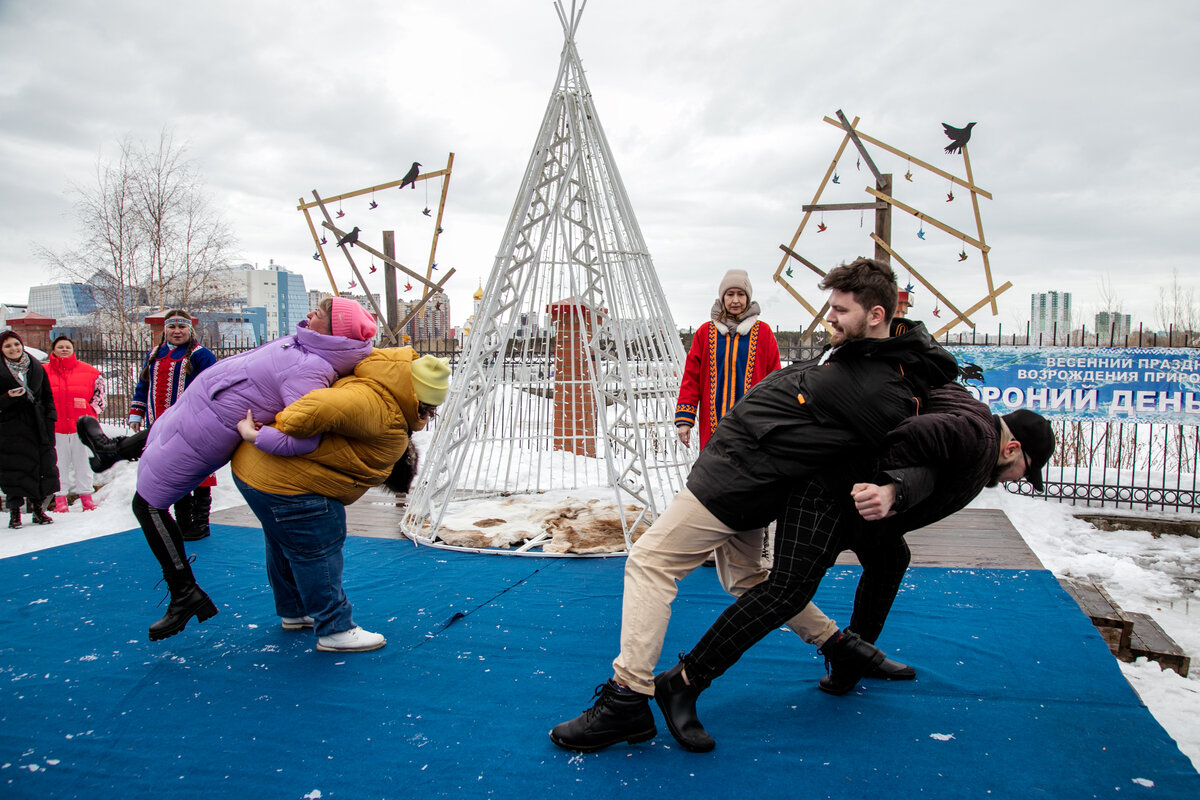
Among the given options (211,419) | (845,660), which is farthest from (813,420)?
(211,419)

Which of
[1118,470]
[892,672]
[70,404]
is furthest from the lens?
[1118,470]

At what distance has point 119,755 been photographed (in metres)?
1.82

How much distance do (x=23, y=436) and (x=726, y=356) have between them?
191 inches

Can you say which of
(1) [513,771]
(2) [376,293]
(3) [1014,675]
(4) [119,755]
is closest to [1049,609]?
(3) [1014,675]

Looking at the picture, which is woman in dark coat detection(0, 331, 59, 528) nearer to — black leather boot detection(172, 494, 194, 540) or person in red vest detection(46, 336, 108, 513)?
person in red vest detection(46, 336, 108, 513)

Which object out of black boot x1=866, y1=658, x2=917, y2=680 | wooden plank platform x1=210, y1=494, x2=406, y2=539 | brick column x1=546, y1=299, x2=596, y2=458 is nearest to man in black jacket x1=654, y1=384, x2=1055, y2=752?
black boot x1=866, y1=658, x2=917, y2=680

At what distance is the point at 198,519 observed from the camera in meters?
4.26

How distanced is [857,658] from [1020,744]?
45 cm

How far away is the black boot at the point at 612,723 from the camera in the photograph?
5.86 ft

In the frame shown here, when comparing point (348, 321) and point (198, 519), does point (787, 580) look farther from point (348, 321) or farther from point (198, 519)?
point (198, 519)

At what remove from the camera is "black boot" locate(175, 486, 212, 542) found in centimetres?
417

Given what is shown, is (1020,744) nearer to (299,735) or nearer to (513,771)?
(513,771)

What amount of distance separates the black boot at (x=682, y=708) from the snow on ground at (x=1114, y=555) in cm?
158

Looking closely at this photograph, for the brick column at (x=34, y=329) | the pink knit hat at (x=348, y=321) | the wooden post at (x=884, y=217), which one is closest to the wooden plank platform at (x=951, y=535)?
the pink knit hat at (x=348, y=321)
